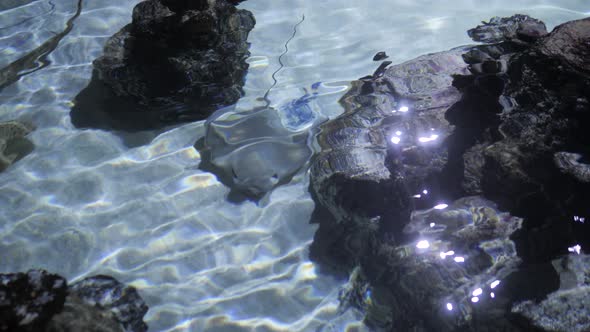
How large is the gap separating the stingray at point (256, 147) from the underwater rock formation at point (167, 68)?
391 mm

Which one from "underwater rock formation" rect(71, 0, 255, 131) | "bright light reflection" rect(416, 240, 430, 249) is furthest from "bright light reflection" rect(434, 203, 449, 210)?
"underwater rock formation" rect(71, 0, 255, 131)

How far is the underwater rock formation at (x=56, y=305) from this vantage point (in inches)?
84.7

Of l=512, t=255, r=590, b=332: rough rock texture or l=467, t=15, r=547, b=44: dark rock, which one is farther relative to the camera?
l=467, t=15, r=547, b=44: dark rock

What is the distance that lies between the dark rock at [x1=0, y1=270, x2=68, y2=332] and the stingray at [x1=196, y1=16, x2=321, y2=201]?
217 cm

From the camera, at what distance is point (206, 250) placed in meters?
3.99

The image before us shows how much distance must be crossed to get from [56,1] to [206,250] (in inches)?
236

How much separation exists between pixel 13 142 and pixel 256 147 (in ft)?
9.47

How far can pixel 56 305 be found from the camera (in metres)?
2.35

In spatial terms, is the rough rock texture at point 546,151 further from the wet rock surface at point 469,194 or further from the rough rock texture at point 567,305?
the rough rock texture at point 567,305

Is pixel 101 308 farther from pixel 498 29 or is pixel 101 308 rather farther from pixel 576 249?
pixel 498 29

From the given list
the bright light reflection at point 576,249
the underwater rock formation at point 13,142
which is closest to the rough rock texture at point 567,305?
the bright light reflection at point 576,249

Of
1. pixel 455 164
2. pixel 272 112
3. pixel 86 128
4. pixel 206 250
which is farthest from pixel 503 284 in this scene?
pixel 86 128

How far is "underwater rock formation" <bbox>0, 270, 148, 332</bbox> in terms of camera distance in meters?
2.15

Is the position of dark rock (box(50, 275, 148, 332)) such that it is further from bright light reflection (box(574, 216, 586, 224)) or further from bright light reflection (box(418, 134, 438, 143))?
bright light reflection (box(574, 216, 586, 224))
